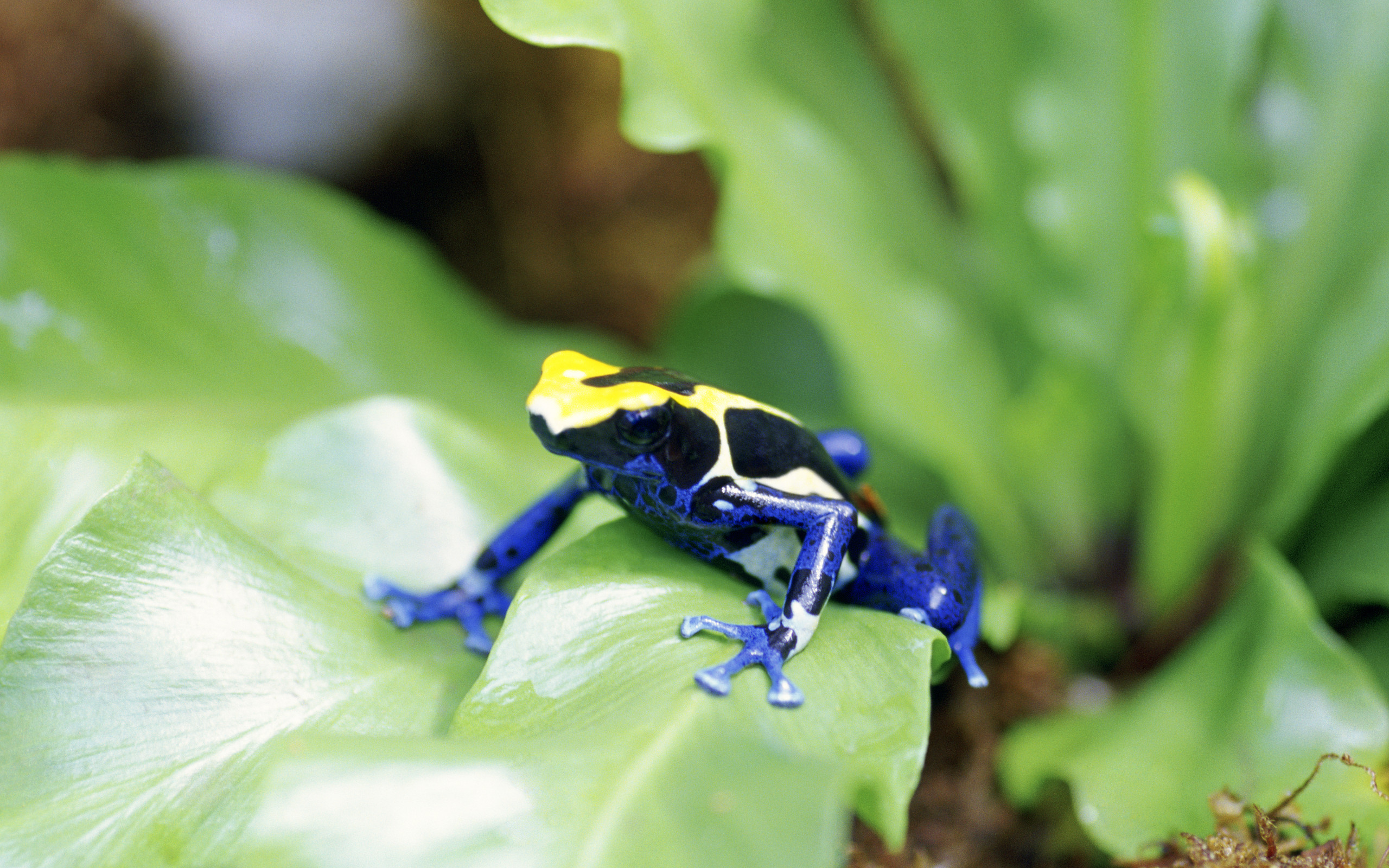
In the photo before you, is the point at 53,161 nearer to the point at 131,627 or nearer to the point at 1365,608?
the point at 131,627

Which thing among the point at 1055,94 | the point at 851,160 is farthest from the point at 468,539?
the point at 1055,94

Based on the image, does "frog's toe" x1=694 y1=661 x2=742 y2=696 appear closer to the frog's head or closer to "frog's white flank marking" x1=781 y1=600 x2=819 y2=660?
"frog's white flank marking" x1=781 y1=600 x2=819 y2=660

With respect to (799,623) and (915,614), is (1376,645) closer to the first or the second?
(915,614)

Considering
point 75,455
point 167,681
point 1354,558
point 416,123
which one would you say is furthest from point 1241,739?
point 416,123

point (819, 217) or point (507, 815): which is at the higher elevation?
point (819, 217)

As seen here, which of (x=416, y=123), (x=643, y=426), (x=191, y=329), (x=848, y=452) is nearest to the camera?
(x=643, y=426)

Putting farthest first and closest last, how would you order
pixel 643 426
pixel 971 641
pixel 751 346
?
pixel 751 346, pixel 971 641, pixel 643 426
